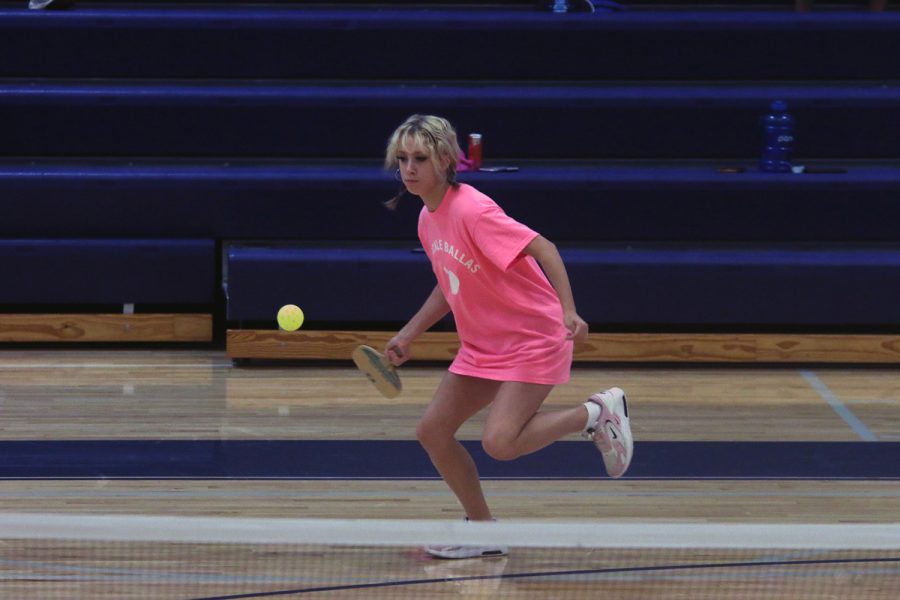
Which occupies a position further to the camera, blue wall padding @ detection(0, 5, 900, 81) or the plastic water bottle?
blue wall padding @ detection(0, 5, 900, 81)

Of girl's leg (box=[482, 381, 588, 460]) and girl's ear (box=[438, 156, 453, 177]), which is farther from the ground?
girl's ear (box=[438, 156, 453, 177])

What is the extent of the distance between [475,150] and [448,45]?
971 millimetres

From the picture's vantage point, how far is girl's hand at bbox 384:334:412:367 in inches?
173

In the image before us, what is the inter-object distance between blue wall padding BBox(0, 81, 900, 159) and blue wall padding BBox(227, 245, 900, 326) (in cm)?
109

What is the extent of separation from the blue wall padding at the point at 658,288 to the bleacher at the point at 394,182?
12mm

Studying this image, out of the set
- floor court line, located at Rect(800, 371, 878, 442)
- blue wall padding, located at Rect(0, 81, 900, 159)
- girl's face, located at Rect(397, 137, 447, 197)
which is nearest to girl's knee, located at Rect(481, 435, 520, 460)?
girl's face, located at Rect(397, 137, 447, 197)

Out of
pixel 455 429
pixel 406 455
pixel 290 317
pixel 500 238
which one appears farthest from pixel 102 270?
pixel 500 238

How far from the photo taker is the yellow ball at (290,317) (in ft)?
22.8

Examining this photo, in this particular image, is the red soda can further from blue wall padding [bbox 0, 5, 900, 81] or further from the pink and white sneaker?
the pink and white sneaker

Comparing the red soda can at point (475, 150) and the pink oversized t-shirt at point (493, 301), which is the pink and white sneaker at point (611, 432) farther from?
the red soda can at point (475, 150)

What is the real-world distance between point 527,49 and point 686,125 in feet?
3.59

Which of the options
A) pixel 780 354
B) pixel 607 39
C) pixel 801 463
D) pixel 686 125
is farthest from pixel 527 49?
pixel 801 463

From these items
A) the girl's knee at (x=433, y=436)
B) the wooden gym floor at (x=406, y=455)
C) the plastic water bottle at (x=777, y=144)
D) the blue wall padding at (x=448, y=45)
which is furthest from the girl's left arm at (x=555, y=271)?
the blue wall padding at (x=448, y=45)

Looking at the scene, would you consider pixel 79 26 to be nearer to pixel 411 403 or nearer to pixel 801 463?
pixel 411 403
